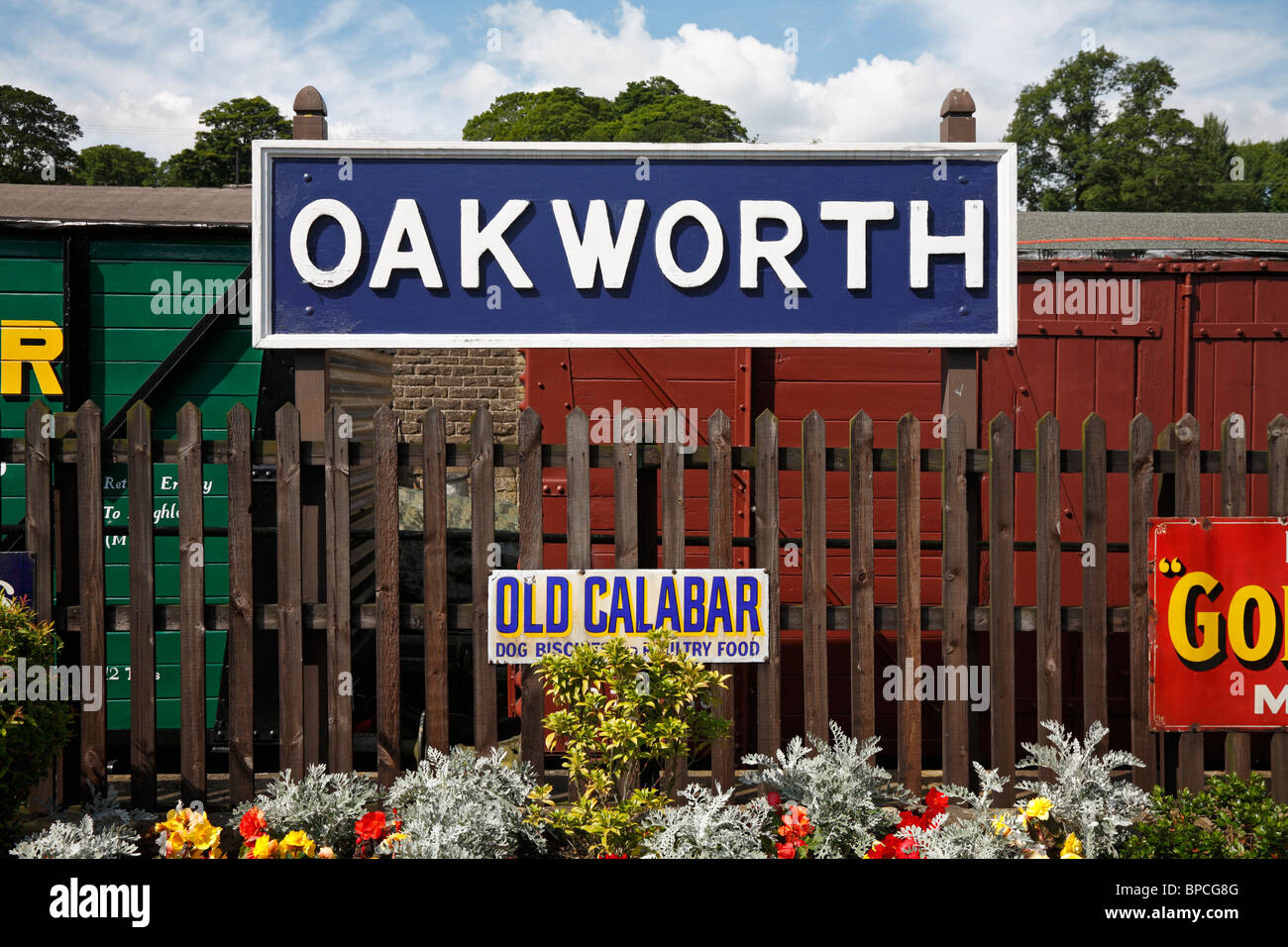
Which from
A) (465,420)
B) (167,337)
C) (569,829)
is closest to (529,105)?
(465,420)

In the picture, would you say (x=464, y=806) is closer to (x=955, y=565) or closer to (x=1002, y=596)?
(x=955, y=565)

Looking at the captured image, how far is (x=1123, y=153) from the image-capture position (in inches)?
1732

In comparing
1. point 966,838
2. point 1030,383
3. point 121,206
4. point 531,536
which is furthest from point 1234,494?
point 121,206

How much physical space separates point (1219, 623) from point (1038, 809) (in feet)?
4.11

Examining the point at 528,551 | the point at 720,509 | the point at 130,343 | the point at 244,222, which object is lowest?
the point at 528,551

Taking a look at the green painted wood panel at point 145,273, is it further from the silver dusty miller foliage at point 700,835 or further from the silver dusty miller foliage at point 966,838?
the silver dusty miller foliage at point 966,838

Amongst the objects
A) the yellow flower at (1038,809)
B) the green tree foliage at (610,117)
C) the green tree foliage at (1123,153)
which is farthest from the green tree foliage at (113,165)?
the yellow flower at (1038,809)

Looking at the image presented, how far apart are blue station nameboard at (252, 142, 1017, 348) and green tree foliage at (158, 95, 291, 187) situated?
41.8m

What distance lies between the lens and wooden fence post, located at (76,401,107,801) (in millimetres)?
4117

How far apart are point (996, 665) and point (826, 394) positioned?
88.9 inches

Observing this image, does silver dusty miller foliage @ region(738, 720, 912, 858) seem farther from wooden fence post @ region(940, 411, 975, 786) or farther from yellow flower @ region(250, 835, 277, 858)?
yellow flower @ region(250, 835, 277, 858)

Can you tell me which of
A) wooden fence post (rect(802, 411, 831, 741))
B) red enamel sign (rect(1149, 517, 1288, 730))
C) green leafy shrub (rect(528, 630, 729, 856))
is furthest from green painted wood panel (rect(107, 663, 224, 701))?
red enamel sign (rect(1149, 517, 1288, 730))

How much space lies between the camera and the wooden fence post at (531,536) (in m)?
4.09

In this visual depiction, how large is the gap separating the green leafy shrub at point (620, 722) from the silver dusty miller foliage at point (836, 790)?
467 mm
